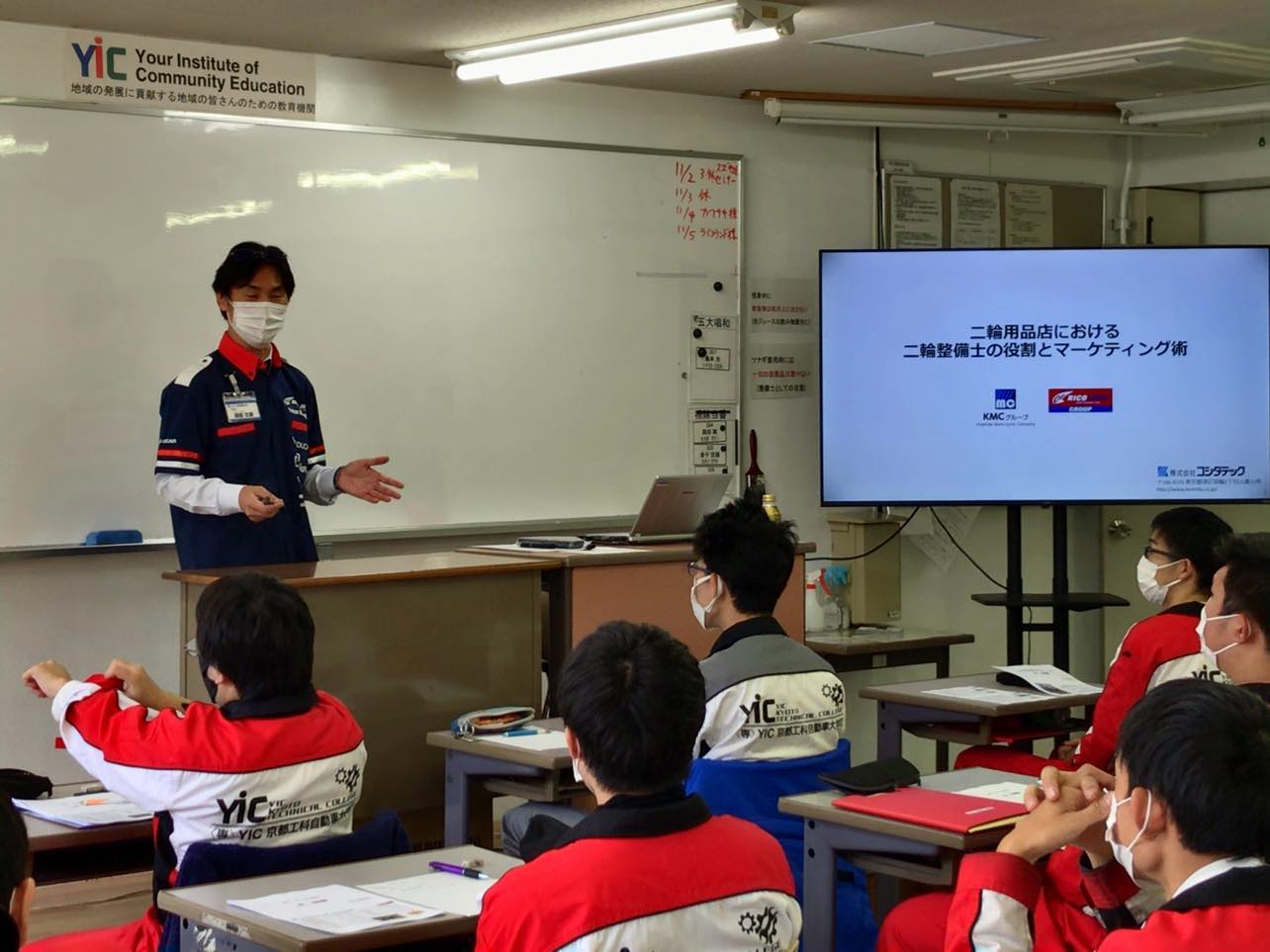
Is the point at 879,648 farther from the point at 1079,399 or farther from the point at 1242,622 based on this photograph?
the point at 1242,622

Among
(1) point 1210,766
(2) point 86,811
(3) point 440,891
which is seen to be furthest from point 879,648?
(1) point 1210,766

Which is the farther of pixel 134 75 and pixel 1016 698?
pixel 134 75

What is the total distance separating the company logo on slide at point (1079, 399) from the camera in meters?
6.48

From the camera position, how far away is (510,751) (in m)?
3.63

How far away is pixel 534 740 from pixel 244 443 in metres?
1.49

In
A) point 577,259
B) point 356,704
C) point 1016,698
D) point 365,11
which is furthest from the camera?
point 577,259

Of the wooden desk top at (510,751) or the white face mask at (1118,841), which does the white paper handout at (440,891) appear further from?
the wooden desk top at (510,751)

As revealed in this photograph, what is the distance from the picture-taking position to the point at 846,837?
9.82ft

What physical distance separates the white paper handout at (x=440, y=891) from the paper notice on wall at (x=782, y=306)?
180 inches

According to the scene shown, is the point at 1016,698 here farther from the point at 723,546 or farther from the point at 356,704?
the point at 356,704

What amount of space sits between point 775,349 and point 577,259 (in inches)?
41.8

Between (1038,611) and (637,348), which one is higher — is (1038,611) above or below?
below

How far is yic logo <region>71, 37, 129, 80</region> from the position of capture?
5.12 m

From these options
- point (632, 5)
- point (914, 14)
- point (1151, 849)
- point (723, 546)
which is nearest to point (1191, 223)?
point (914, 14)
